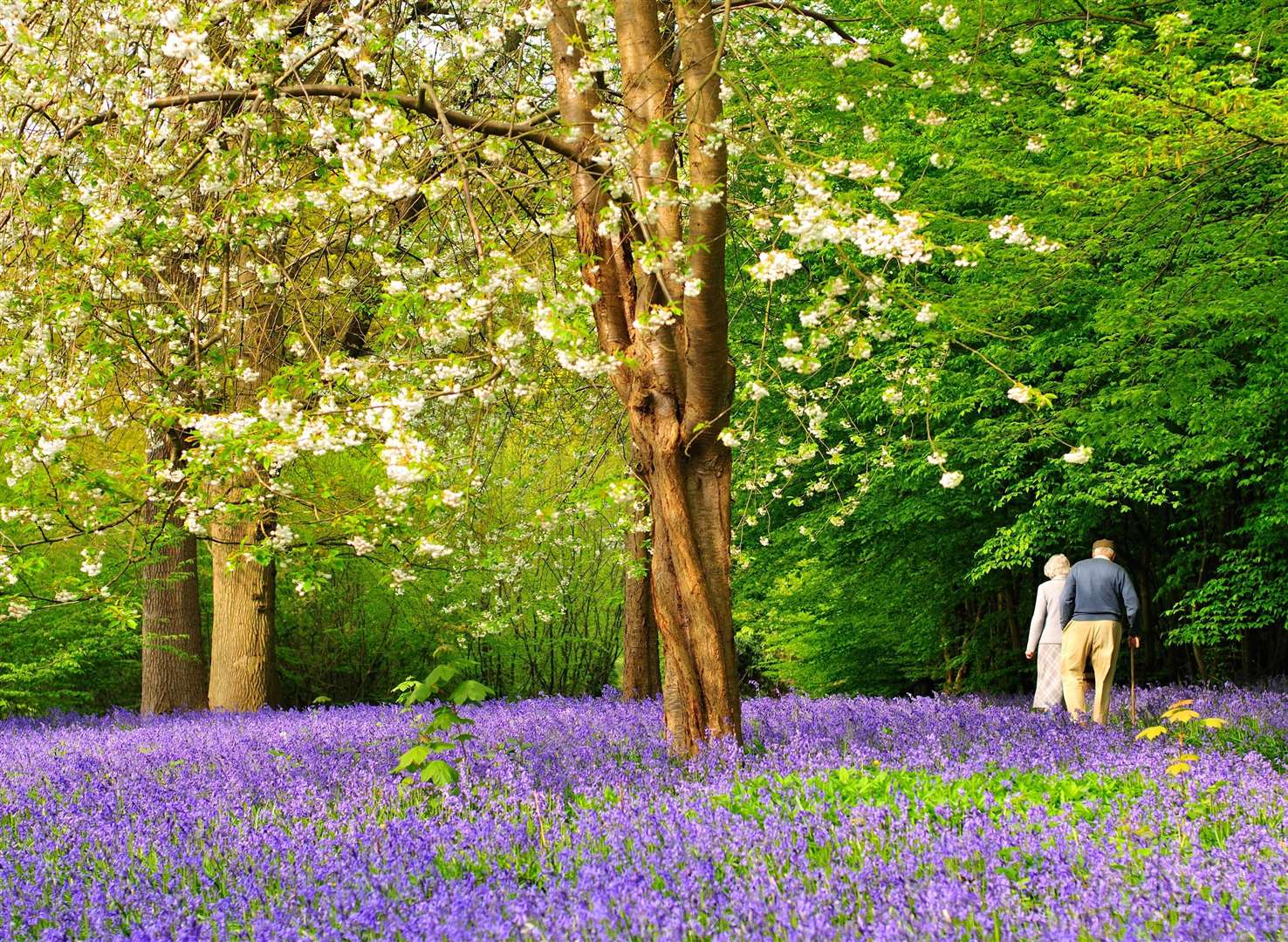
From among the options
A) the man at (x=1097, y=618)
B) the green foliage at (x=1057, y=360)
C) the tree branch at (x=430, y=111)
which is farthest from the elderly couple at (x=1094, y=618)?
the tree branch at (x=430, y=111)

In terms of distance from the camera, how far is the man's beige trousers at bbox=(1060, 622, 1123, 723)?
1044cm

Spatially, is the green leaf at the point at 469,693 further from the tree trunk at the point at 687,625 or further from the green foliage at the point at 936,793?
the tree trunk at the point at 687,625

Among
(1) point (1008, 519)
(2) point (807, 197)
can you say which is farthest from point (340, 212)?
(1) point (1008, 519)

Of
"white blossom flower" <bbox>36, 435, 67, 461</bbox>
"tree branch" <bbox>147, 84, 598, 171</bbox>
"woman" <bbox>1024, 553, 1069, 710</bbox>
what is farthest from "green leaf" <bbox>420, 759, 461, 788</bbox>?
"woman" <bbox>1024, 553, 1069, 710</bbox>

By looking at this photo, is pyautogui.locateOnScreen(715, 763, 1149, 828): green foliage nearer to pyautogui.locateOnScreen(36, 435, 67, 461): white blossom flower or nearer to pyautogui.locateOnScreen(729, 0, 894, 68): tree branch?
pyautogui.locateOnScreen(729, 0, 894, 68): tree branch

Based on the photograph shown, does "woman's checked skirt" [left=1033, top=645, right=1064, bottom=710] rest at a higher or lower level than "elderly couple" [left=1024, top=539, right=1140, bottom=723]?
lower

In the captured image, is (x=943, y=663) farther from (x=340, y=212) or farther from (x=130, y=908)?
(x=130, y=908)

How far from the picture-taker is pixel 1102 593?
10.5 meters

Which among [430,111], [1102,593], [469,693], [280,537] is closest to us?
[469,693]

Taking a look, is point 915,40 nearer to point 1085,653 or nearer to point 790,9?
point 790,9

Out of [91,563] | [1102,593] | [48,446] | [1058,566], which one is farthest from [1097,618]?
[48,446]

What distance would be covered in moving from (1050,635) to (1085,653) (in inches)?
45.3

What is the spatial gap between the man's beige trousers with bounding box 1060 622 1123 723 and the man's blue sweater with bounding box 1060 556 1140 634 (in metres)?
0.08

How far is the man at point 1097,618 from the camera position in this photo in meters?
10.5
